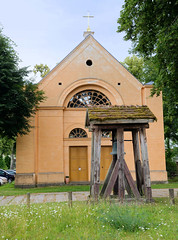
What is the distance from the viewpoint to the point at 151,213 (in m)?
6.67

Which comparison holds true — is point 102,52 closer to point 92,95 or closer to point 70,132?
point 92,95

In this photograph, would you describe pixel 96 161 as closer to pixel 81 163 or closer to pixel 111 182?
pixel 111 182

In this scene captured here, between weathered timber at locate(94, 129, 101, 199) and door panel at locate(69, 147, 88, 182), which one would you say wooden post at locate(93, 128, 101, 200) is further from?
door panel at locate(69, 147, 88, 182)

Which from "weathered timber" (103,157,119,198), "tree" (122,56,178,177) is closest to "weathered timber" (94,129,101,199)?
"weathered timber" (103,157,119,198)

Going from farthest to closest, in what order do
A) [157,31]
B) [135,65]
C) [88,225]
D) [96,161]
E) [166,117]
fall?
[135,65], [166,117], [157,31], [96,161], [88,225]

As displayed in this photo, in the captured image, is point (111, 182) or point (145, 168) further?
point (145, 168)

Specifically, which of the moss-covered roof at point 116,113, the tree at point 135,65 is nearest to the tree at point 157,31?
the moss-covered roof at point 116,113

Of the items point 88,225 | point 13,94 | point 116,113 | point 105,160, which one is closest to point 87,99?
point 105,160

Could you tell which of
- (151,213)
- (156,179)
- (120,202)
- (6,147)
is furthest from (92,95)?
(6,147)

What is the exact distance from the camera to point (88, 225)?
5.69 meters

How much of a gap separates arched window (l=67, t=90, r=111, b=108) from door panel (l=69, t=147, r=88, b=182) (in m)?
3.08

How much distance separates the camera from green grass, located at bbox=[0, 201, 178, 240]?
5.18 meters

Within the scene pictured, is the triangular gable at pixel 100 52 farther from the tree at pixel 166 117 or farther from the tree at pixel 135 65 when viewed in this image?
the tree at pixel 135 65

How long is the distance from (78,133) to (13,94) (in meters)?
5.50
